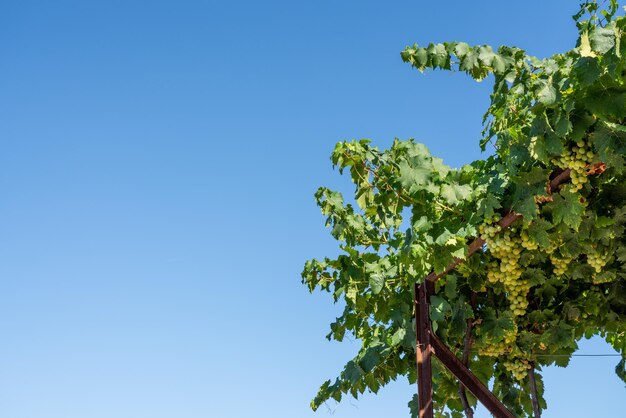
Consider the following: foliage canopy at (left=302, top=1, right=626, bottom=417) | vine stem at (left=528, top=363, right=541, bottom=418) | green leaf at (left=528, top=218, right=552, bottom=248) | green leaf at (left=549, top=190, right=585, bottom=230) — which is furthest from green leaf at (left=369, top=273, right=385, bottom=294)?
vine stem at (left=528, top=363, right=541, bottom=418)

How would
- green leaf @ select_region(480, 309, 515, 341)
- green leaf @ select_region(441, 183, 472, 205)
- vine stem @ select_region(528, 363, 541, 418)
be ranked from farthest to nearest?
vine stem @ select_region(528, 363, 541, 418) → green leaf @ select_region(480, 309, 515, 341) → green leaf @ select_region(441, 183, 472, 205)

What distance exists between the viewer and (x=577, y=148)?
4.16m

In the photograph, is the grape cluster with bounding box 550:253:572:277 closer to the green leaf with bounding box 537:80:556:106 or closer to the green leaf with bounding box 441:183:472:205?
the green leaf with bounding box 441:183:472:205

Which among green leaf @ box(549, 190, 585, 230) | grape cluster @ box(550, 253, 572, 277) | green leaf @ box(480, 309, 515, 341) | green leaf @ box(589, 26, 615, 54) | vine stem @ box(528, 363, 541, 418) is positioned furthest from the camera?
vine stem @ box(528, 363, 541, 418)

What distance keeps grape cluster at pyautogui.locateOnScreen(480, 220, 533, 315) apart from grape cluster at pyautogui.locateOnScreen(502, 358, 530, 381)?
1.58ft

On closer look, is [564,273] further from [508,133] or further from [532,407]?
[508,133]

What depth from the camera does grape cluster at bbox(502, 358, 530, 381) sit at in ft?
18.9

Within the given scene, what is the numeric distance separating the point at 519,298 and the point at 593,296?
0.65m

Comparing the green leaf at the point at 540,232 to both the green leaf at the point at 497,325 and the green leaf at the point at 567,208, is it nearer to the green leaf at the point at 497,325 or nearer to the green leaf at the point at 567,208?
the green leaf at the point at 567,208

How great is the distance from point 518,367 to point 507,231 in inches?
57.1

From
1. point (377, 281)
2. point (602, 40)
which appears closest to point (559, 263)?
point (377, 281)

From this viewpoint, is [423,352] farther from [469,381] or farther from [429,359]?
[469,381]

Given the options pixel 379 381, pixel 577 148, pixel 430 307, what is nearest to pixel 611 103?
pixel 577 148

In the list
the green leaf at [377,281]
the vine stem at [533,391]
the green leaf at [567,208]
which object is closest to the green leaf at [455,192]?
the green leaf at [567,208]
